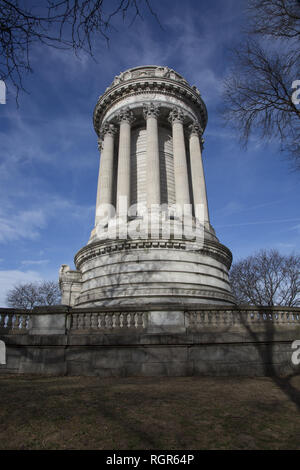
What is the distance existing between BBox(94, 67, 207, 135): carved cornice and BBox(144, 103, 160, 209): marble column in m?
2.00

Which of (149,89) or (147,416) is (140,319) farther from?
(149,89)

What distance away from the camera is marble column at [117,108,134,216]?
22.0m

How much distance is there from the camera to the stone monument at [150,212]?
60.4 ft

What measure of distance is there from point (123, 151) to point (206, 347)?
18.3 m

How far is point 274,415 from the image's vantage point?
552 centimetres

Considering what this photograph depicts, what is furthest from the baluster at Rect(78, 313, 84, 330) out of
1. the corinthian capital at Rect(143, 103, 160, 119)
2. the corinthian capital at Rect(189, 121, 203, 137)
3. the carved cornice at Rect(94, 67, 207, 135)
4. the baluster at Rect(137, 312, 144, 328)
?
the carved cornice at Rect(94, 67, 207, 135)

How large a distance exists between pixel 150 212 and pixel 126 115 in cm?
1035

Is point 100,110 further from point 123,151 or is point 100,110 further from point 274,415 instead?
point 274,415

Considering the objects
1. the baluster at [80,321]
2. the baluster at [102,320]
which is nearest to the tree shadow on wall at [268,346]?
the baluster at [102,320]

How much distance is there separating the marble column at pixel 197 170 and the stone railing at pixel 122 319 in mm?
12259

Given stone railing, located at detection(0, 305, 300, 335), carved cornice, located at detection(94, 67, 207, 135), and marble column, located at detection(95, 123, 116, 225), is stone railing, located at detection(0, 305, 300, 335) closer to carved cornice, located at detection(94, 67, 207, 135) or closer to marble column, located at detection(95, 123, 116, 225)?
marble column, located at detection(95, 123, 116, 225)
